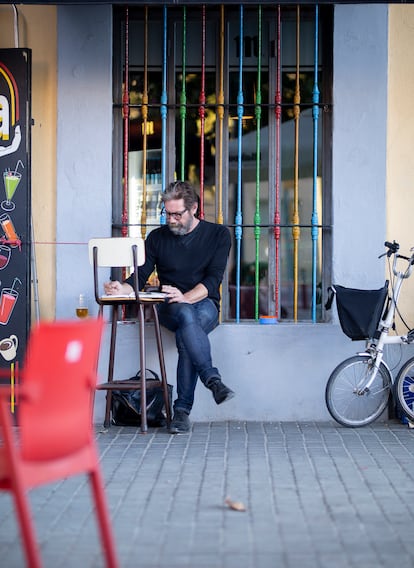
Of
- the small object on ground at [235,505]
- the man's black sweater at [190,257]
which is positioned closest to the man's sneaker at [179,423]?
the man's black sweater at [190,257]

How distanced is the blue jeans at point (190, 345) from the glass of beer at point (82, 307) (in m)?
0.63

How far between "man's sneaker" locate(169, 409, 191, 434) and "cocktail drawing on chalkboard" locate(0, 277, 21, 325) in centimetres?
153

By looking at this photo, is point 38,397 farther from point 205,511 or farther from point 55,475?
point 205,511

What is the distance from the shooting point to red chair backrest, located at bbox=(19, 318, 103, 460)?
10.4 feet

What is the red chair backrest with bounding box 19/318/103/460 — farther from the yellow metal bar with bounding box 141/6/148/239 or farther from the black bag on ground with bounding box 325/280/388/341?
the yellow metal bar with bounding box 141/6/148/239

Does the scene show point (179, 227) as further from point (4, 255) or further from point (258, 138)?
point (4, 255)

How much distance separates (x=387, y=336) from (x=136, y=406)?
6.36 ft

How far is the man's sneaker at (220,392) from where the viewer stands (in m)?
6.94

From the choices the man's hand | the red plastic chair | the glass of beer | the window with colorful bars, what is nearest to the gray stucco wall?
the glass of beer

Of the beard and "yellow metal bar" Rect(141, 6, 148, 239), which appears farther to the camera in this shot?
"yellow metal bar" Rect(141, 6, 148, 239)

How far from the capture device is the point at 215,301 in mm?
7570

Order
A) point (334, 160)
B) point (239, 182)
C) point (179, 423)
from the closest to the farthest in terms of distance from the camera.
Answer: point (179, 423) < point (334, 160) < point (239, 182)

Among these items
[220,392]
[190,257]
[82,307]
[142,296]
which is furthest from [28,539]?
[82,307]

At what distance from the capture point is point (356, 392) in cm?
738
